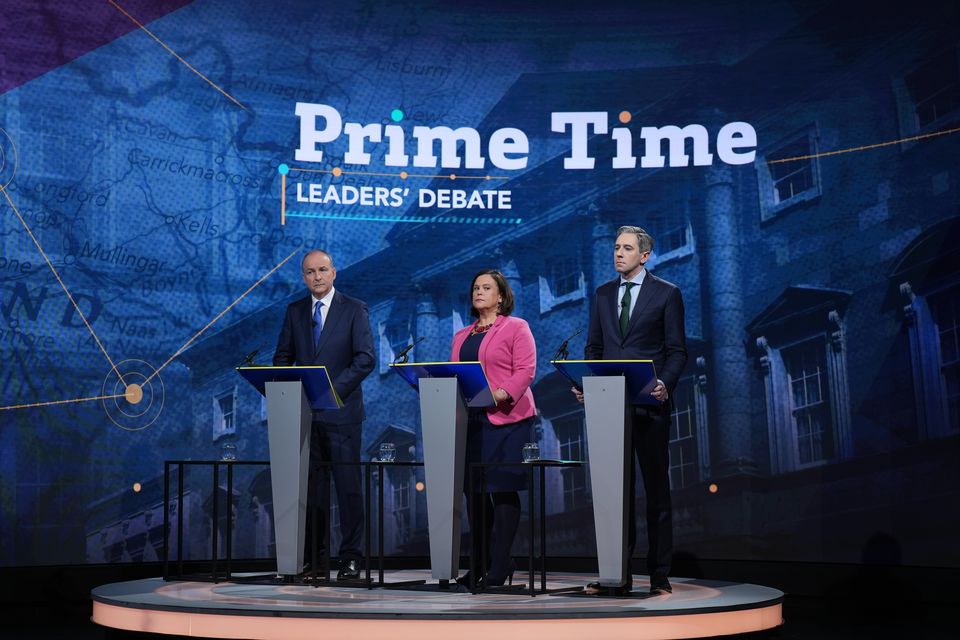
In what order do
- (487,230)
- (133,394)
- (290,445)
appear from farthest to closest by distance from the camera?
(487,230)
(133,394)
(290,445)

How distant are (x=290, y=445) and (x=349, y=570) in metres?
0.71

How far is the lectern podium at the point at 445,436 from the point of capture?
457cm

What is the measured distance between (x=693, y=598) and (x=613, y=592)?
353mm

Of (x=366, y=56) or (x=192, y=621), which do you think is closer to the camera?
(x=192, y=621)

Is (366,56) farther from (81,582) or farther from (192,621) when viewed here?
(192,621)

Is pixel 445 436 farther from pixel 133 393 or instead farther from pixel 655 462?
pixel 133 393

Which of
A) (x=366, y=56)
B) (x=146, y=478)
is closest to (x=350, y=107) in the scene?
(x=366, y=56)

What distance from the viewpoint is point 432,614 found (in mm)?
3852

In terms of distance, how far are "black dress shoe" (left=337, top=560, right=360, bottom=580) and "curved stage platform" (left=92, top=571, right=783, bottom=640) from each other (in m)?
0.30

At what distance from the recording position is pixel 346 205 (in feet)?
23.1

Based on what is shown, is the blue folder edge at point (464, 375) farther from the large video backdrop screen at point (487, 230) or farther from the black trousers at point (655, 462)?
the large video backdrop screen at point (487, 230)

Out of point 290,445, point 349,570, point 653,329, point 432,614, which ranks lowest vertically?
point 432,614

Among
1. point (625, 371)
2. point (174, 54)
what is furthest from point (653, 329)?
point (174, 54)

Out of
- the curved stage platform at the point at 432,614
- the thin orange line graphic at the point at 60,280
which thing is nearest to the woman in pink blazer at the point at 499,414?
the curved stage platform at the point at 432,614
